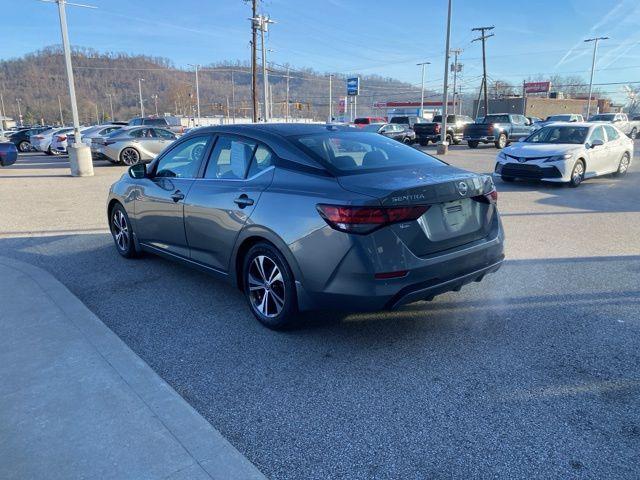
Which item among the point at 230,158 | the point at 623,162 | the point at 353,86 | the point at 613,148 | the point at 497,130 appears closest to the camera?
the point at 230,158

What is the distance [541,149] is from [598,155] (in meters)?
1.88

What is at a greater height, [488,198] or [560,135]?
[560,135]

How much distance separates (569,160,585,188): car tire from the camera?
37.7ft

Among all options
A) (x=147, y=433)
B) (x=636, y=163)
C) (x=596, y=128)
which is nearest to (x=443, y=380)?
(x=147, y=433)

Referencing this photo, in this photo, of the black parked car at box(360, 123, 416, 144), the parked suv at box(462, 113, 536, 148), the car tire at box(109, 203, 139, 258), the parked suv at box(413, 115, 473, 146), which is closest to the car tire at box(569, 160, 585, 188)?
the car tire at box(109, 203, 139, 258)

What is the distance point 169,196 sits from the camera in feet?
15.9

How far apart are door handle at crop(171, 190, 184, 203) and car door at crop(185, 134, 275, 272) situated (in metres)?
0.13

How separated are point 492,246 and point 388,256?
1151mm

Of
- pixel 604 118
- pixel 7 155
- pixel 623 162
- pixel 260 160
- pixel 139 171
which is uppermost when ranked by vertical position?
pixel 604 118

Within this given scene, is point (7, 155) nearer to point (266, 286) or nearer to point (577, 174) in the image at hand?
point (266, 286)

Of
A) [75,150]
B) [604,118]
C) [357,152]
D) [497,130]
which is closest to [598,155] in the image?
[357,152]

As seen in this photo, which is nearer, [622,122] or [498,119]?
[498,119]

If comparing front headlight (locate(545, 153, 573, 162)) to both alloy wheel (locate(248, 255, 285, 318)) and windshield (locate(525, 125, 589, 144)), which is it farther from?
alloy wheel (locate(248, 255, 285, 318))

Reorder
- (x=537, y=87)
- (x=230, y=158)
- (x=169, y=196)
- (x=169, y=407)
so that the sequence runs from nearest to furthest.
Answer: (x=169, y=407) → (x=230, y=158) → (x=169, y=196) → (x=537, y=87)
